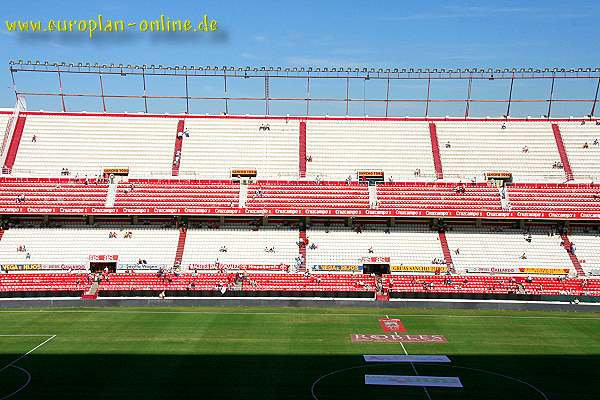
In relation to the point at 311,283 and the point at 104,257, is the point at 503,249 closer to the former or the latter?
the point at 311,283

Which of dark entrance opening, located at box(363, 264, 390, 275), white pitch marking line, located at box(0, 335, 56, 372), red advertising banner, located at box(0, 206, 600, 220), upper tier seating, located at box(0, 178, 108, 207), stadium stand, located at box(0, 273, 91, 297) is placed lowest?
white pitch marking line, located at box(0, 335, 56, 372)

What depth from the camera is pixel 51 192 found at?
190 ft

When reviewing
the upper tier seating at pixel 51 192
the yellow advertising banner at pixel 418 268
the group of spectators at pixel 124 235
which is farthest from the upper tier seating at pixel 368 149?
the upper tier seating at pixel 51 192

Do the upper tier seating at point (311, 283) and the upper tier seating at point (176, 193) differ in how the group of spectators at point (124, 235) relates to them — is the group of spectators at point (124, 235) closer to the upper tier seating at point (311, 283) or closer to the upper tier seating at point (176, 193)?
the upper tier seating at point (176, 193)

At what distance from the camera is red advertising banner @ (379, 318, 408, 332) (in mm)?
38969

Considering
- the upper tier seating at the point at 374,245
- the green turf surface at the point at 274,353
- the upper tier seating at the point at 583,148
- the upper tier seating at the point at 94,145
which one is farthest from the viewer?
the upper tier seating at the point at 583,148

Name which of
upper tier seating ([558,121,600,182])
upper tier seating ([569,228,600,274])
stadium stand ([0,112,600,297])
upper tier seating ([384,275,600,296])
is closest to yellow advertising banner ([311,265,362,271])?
stadium stand ([0,112,600,297])

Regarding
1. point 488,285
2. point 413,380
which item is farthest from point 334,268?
point 413,380

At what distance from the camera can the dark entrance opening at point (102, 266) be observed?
53344mm

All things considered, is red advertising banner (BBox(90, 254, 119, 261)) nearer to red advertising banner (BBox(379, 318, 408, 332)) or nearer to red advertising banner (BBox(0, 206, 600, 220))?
red advertising banner (BBox(0, 206, 600, 220))

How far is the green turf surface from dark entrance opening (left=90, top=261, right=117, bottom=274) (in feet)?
28.9

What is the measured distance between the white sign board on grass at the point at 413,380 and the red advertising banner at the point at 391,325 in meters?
10.1

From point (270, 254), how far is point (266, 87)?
24.5m

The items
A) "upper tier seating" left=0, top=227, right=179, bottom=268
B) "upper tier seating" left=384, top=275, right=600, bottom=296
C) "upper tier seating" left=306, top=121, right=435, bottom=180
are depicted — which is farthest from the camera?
"upper tier seating" left=306, top=121, right=435, bottom=180
